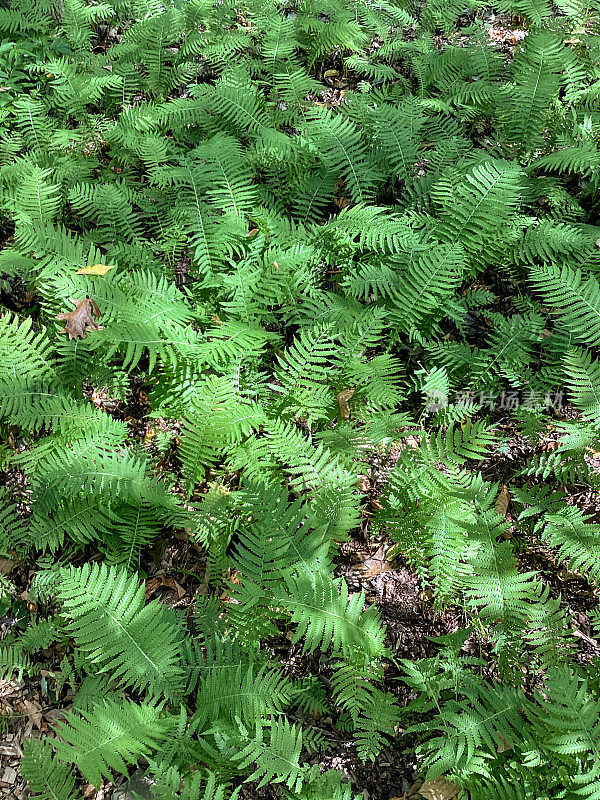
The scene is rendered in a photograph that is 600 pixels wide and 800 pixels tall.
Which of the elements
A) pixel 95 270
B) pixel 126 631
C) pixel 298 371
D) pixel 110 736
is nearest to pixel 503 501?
pixel 298 371

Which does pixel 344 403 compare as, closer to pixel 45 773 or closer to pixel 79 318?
pixel 79 318

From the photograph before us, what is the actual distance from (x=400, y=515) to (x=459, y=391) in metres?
1.08

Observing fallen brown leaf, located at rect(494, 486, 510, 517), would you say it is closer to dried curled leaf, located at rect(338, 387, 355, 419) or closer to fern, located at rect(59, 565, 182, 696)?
dried curled leaf, located at rect(338, 387, 355, 419)

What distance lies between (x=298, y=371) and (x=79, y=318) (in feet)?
4.86

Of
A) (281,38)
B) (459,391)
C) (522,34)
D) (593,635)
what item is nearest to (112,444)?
(459,391)

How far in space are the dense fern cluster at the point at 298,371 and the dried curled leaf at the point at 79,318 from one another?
34 millimetres

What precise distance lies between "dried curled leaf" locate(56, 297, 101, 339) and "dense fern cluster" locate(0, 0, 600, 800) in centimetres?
3

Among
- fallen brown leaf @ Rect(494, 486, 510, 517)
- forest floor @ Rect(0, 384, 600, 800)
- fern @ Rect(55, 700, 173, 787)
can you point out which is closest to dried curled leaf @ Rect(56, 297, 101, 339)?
forest floor @ Rect(0, 384, 600, 800)

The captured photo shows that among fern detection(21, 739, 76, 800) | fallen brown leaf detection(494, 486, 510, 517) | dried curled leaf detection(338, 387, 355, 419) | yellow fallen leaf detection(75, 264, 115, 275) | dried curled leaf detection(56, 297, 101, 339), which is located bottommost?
fern detection(21, 739, 76, 800)

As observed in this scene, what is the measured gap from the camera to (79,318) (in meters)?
3.82

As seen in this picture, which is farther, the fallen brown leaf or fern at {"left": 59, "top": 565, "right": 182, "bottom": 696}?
the fallen brown leaf

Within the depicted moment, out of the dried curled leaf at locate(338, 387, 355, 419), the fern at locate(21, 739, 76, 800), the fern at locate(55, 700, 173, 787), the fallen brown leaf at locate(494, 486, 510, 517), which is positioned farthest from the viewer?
the dried curled leaf at locate(338, 387, 355, 419)

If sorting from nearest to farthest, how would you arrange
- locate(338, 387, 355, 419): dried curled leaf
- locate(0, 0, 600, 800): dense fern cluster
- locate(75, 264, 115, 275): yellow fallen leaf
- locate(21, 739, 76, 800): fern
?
locate(21, 739, 76, 800): fern → locate(0, 0, 600, 800): dense fern cluster → locate(338, 387, 355, 419): dried curled leaf → locate(75, 264, 115, 275): yellow fallen leaf

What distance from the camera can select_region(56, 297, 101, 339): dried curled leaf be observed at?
3.82m
